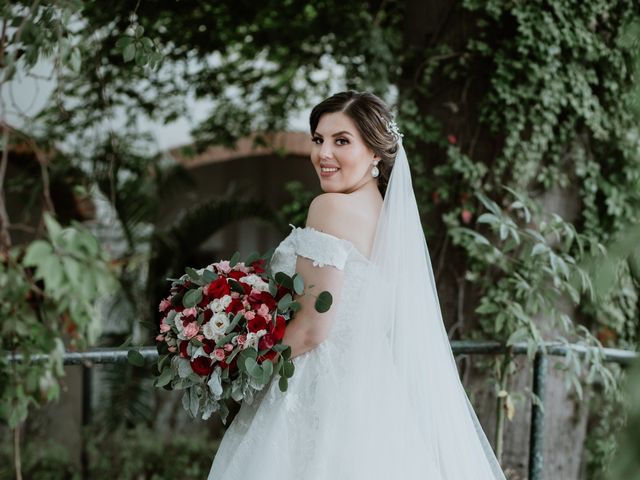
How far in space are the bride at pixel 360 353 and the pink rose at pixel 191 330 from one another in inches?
12.9

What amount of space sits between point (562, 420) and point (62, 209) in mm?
5437

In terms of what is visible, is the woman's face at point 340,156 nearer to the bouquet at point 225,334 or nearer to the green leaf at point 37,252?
the bouquet at point 225,334

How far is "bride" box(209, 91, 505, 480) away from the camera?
237 centimetres

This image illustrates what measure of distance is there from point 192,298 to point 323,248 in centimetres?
44

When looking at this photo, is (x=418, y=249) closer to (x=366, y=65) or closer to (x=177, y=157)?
(x=366, y=65)

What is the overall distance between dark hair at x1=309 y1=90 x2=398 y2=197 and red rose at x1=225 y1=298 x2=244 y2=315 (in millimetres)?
781

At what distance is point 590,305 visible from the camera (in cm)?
407

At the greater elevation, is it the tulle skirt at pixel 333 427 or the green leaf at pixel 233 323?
the green leaf at pixel 233 323

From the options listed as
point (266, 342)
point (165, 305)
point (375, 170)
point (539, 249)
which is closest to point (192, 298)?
point (165, 305)

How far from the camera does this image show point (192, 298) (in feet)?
7.49

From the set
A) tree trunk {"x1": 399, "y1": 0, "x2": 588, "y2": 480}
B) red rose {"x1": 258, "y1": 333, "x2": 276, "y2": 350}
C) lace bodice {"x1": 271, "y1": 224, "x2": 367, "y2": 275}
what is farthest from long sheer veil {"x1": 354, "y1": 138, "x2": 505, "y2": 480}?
tree trunk {"x1": 399, "y1": 0, "x2": 588, "y2": 480}

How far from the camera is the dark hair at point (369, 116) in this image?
2.64 meters

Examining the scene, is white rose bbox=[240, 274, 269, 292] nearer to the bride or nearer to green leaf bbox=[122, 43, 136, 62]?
the bride

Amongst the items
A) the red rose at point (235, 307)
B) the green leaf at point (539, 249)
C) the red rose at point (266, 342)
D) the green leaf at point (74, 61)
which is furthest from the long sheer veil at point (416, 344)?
the green leaf at point (74, 61)
